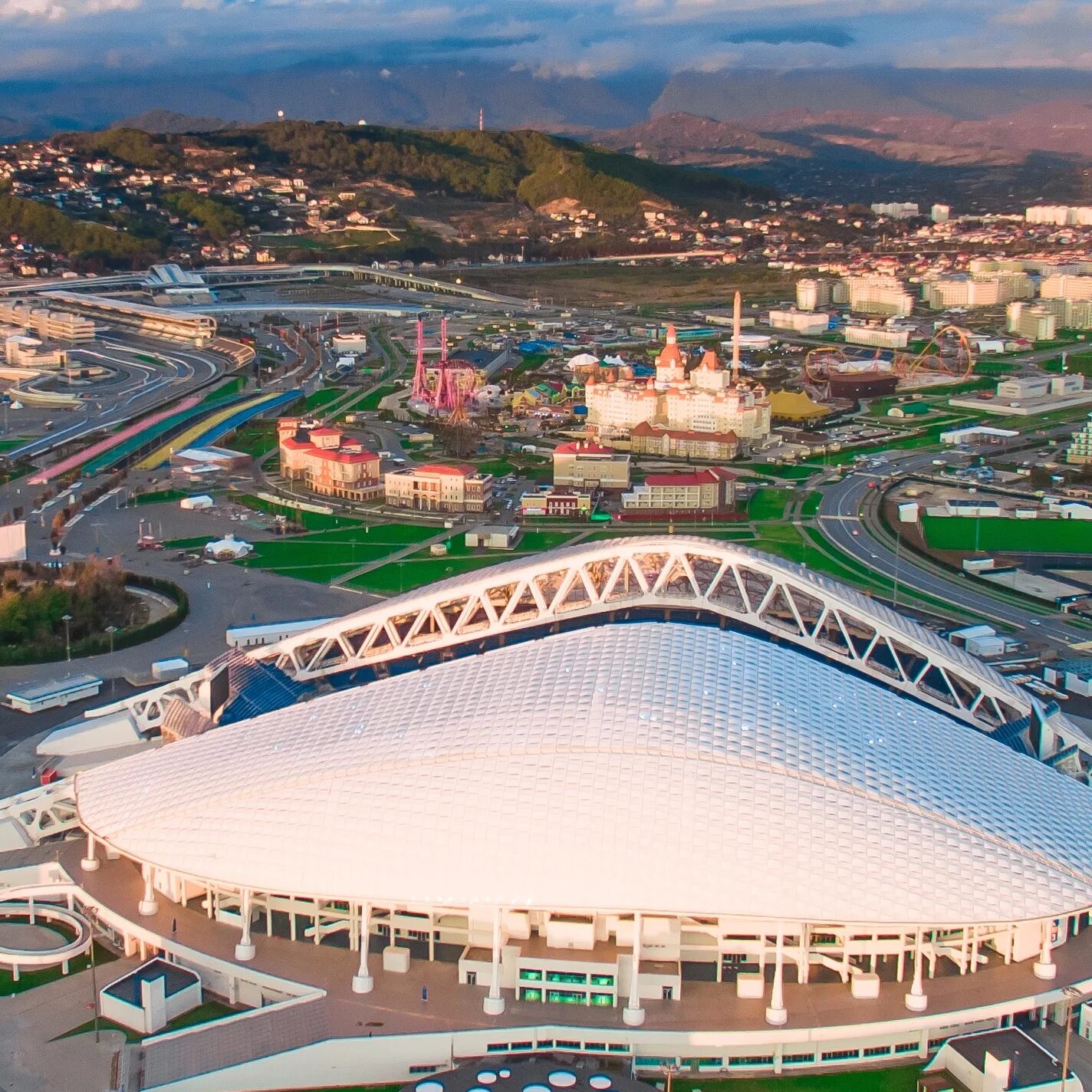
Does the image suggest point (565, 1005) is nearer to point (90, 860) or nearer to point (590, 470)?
point (90, 860)

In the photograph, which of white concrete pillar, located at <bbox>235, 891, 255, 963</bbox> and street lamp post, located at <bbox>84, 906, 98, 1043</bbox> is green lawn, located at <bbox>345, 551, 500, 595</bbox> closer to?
street lamp post, located at <bbox>84, 906, 98, 1043</bbox>

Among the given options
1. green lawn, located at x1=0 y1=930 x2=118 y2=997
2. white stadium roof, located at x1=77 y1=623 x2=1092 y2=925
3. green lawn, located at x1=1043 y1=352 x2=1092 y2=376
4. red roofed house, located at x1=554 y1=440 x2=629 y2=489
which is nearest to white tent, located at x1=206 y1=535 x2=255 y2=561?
red roofed house, located at x1=554 y1=440 x2=629 y2=489

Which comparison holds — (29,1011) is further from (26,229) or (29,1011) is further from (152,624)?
(26,229)

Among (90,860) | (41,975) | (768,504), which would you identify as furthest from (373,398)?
(41,975)

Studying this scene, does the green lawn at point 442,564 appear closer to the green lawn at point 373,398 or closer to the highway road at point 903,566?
the highway road at point 903,566

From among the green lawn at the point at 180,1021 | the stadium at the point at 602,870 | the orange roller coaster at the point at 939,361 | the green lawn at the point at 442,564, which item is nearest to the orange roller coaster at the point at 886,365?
the orange roller coaster at the point at 939,361

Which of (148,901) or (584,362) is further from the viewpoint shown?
(584,362)
